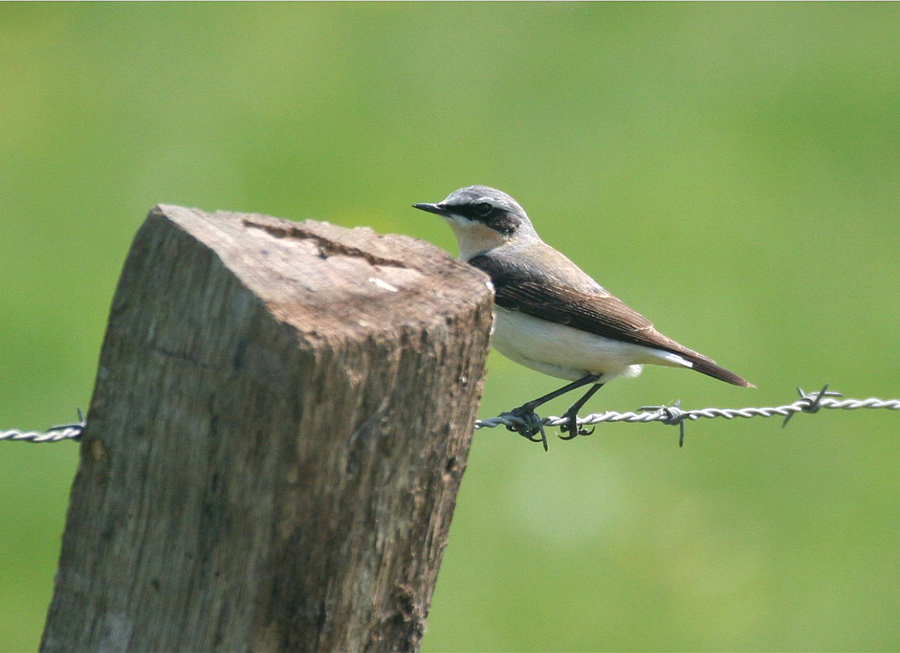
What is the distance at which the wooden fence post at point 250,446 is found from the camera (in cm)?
241

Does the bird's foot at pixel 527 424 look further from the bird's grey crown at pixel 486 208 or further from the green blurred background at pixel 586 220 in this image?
the green blurred background at pixel 586 220

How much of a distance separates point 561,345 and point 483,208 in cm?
106

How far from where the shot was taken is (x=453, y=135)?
16.8 meters

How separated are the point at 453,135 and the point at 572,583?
9276 mm

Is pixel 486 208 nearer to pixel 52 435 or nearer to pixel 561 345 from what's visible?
pixel 561 345

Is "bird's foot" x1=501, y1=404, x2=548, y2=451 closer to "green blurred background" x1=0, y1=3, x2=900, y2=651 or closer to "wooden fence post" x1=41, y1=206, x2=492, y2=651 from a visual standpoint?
"wooden fence post" x1=41, y1=206, x2=492, y2=651

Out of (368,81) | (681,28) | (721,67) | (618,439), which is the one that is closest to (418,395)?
(618,439)

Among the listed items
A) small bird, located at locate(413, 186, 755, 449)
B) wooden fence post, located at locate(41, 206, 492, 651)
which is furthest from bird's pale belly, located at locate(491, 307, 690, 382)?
wooden fence post, located at locate(41, 206, 492, 651)

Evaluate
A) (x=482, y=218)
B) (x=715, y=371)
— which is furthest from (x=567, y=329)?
(x=482, y=218)

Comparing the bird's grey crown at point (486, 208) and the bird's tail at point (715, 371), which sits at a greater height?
the bird's grey crown at point (486, 208)

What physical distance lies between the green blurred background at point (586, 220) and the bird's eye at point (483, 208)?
343 centimetres

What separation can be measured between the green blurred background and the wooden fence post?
5729 mm

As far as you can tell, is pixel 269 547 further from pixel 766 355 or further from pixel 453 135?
pixel 453 135

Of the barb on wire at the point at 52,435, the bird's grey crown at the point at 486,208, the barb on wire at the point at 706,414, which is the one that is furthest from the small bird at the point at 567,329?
the barb on wire at the point at 52,435
